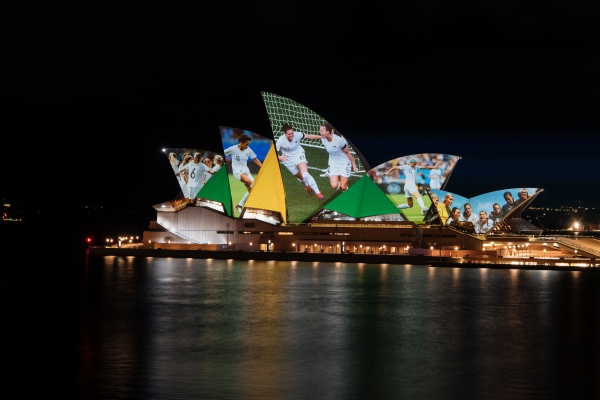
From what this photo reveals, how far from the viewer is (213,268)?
147 feet

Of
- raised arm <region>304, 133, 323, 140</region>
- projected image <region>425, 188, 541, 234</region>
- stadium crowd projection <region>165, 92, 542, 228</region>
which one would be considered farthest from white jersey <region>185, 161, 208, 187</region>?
projected image <region>425, 188, 541, 234</region>

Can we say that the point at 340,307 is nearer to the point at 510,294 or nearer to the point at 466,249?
the point at 510,294

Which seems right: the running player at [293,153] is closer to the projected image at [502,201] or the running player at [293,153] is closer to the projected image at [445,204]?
the projected image at [445,204]

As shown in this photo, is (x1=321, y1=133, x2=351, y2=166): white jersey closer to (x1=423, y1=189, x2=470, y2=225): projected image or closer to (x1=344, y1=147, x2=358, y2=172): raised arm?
(x1=344, y1=147, x2=358, y2=172): raised arm

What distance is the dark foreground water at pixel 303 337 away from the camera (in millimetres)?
18125

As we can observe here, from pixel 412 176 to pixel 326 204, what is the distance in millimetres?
5222

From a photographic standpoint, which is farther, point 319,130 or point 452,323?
point 319,130

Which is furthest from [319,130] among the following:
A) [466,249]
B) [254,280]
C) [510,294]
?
[510,294]

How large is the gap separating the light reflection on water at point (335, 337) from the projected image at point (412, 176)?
1391cm

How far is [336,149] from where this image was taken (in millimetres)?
51906

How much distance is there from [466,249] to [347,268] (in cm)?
892

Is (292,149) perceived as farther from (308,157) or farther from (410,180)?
(410,180)

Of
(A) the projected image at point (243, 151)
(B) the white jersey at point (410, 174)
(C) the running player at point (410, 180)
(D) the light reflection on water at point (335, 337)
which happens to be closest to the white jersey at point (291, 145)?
(A) the projected image at point (243, 151)

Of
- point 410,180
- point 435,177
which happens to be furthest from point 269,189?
point 435,177
